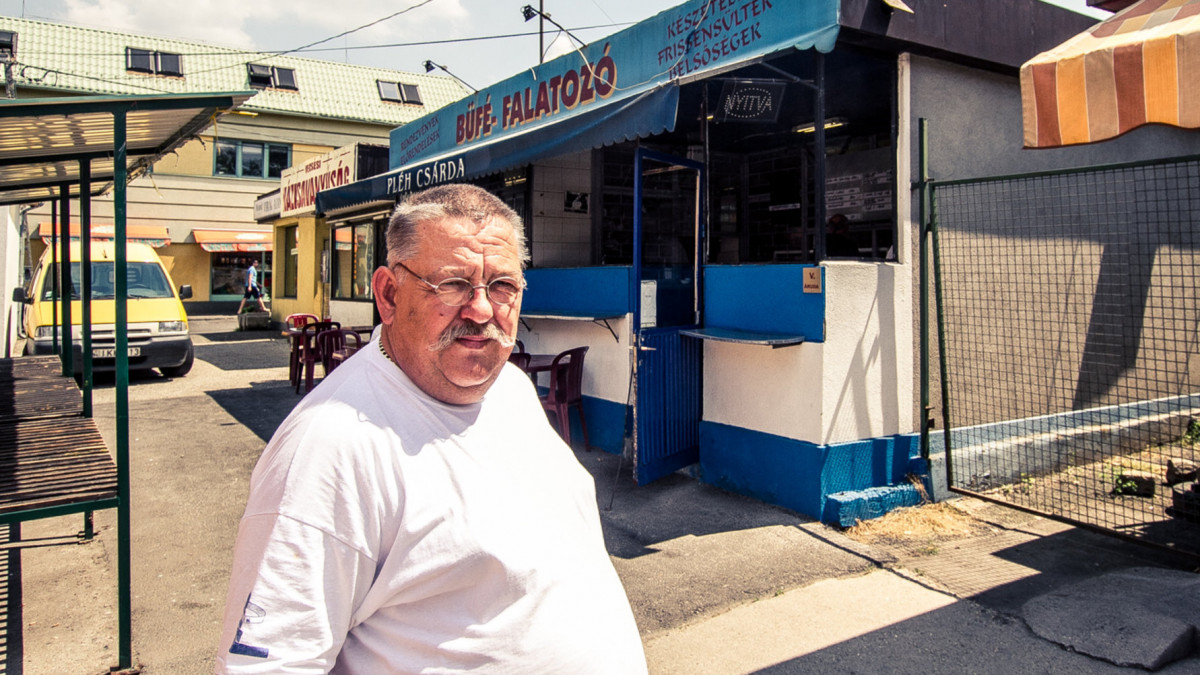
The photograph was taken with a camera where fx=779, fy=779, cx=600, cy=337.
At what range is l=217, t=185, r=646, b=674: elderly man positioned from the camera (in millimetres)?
1286

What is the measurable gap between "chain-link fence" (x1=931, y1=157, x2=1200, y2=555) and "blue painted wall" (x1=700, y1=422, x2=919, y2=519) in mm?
544

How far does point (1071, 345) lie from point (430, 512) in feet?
22.2

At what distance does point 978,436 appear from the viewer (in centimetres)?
591

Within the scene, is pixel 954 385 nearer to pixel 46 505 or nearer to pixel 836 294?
pixel 836 294

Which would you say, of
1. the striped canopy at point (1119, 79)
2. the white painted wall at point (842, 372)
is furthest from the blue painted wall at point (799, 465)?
the striped canopy at point (1119, 79)

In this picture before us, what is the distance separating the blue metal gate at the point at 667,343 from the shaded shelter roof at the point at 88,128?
282cm

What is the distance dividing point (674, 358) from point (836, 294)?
4.31 feet

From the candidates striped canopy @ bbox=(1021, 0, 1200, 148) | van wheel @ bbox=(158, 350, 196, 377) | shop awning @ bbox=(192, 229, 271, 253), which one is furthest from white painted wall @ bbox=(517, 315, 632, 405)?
shop awning @ bbox=(192, 229, 271, 253)

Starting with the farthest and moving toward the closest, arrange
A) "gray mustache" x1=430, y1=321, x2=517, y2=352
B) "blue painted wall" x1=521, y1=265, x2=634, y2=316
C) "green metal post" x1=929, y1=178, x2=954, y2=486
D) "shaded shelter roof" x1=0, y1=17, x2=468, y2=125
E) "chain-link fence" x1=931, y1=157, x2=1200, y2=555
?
"shaded shelter roof" x1=0, y1=17, x2=468, y2=125 → "blue painted wall" x1=521, y1=265, x2=634, y2=316 → "chain-link fence" x1=931, y1=157, x2=1200, y2=555 → "green metal post" x1=929, y1=178, x2=954, y2=486 → "gray mustache" x1=430, y1=321, x2=517, y2=352

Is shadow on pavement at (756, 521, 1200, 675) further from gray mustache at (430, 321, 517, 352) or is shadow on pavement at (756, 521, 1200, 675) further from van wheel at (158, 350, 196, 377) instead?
van wheel at (158, 350, 196, 377)

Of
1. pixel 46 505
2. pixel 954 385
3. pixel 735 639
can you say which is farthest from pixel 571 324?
pixel 46 505

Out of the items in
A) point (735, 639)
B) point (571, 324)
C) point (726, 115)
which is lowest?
point (735, 639)

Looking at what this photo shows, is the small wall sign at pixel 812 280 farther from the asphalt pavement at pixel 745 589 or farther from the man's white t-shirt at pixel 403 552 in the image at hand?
the man's white t-shirt at pixel 403 552

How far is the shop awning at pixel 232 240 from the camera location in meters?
25.7
